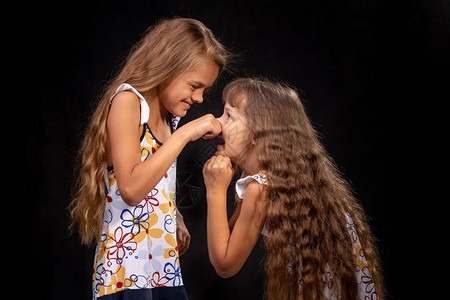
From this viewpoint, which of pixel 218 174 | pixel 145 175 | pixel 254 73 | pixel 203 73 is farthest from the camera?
pixel 254 73

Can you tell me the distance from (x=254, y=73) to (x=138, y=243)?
117 cm

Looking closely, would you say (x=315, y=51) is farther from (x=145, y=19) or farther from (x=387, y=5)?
(x=145, y=19)

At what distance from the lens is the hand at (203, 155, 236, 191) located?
3.81ft

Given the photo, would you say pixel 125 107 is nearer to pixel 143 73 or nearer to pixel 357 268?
pixel 143 73

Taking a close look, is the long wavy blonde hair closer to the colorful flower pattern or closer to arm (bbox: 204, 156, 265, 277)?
the colorful flower pattern

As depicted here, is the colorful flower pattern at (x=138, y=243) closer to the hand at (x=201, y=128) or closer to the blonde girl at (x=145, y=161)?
the blonde girl at (x=145, y=161)

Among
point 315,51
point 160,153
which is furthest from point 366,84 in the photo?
point 160,153

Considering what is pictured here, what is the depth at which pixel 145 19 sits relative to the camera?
79.7 inches

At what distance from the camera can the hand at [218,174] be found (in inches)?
45.8

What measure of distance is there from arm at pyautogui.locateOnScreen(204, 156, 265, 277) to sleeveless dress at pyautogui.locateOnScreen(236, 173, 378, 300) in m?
0.03

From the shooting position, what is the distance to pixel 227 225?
3.76 ft

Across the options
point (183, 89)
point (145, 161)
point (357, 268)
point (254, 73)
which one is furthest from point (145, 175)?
point (254, 73)

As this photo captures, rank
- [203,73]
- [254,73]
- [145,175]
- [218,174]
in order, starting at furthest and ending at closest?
[254,73] → [203,73] → [218,174] → [145,175]

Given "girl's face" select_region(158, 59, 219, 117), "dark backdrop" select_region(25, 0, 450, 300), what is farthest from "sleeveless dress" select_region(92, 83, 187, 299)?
"dark backdrop" select_region(25, 0, 450, 300)
